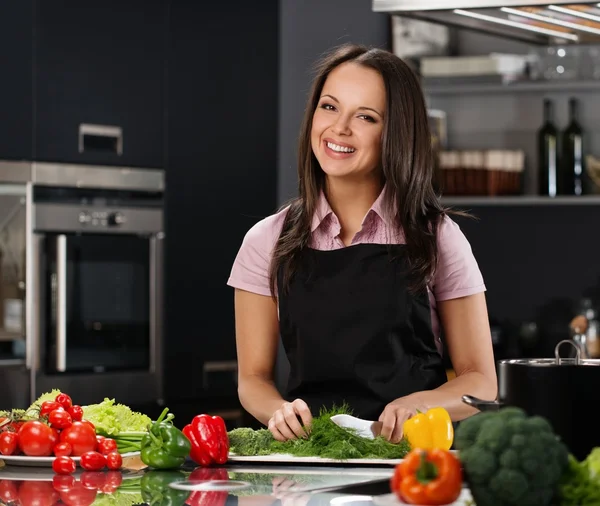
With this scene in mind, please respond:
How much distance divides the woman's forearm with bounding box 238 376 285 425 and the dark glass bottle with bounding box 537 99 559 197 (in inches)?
107

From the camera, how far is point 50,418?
1979mm

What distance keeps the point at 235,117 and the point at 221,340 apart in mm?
949

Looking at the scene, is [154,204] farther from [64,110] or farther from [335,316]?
[335,316]

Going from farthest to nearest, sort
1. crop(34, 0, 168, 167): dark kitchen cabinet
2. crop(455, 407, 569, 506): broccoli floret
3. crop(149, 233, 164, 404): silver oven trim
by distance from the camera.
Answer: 1. crop(149, 233, 164, 404): silver oven trim
2. crop(34, 0, 168, 167): dark kitchen cabinet
3. crop(455, 407, 569, 506): broccoli floret

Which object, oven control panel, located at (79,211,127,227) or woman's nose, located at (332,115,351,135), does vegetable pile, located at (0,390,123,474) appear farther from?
oven control panel, located at (79,211,127,227)

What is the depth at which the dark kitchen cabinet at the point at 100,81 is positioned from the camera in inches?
169

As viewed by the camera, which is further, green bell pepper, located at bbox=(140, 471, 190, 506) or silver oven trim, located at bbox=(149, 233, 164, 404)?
silver oven trim, located at bbox=(149, 233, 164, 404)

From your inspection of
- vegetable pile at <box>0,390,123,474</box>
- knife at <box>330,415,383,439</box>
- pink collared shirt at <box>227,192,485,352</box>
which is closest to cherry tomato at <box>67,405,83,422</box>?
vegetable pile at <box>0,390,123,474</box>

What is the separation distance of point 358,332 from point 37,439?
0.73m

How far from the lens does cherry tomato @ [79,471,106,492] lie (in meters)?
1.74

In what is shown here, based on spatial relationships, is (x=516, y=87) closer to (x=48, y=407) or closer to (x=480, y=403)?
(x=48, y=407)

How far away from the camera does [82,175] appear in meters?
4.38

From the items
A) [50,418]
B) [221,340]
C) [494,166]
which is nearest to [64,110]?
[221,340]

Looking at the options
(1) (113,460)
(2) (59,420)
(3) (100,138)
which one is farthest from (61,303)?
(1) (113,460)
